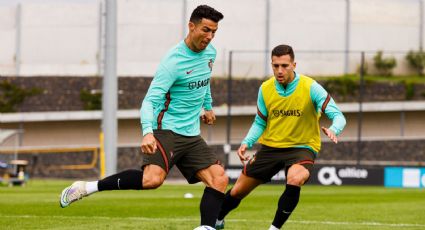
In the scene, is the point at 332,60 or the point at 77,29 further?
the point at 77,29

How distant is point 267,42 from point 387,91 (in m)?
6.52

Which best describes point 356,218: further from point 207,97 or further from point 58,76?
point 58,76

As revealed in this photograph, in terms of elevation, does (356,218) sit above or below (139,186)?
below

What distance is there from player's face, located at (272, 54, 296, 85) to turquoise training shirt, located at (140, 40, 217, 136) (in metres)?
0.93

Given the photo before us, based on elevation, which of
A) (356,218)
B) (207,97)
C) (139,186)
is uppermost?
(207,97)

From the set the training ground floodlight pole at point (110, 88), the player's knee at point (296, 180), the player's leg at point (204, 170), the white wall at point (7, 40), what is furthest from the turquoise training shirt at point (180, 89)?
the white wall at point (7, 40)

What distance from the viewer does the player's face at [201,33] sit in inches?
400

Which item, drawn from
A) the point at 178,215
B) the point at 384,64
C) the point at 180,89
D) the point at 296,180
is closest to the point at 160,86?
the point at 180,89

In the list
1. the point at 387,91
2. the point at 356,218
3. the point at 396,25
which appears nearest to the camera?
the point at 356,218

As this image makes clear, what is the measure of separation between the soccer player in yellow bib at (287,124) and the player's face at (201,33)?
3.52 ft

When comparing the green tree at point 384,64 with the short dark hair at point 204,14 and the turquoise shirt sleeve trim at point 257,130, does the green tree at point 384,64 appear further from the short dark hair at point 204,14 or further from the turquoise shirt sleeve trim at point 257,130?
the short dark hair at point 204,14

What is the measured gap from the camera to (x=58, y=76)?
50219 millimetres

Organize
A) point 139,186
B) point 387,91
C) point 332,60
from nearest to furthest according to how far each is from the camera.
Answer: point 139,186 → point 332,60 → point 387,91

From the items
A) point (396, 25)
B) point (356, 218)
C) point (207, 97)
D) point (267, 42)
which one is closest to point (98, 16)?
point (267, 42)
